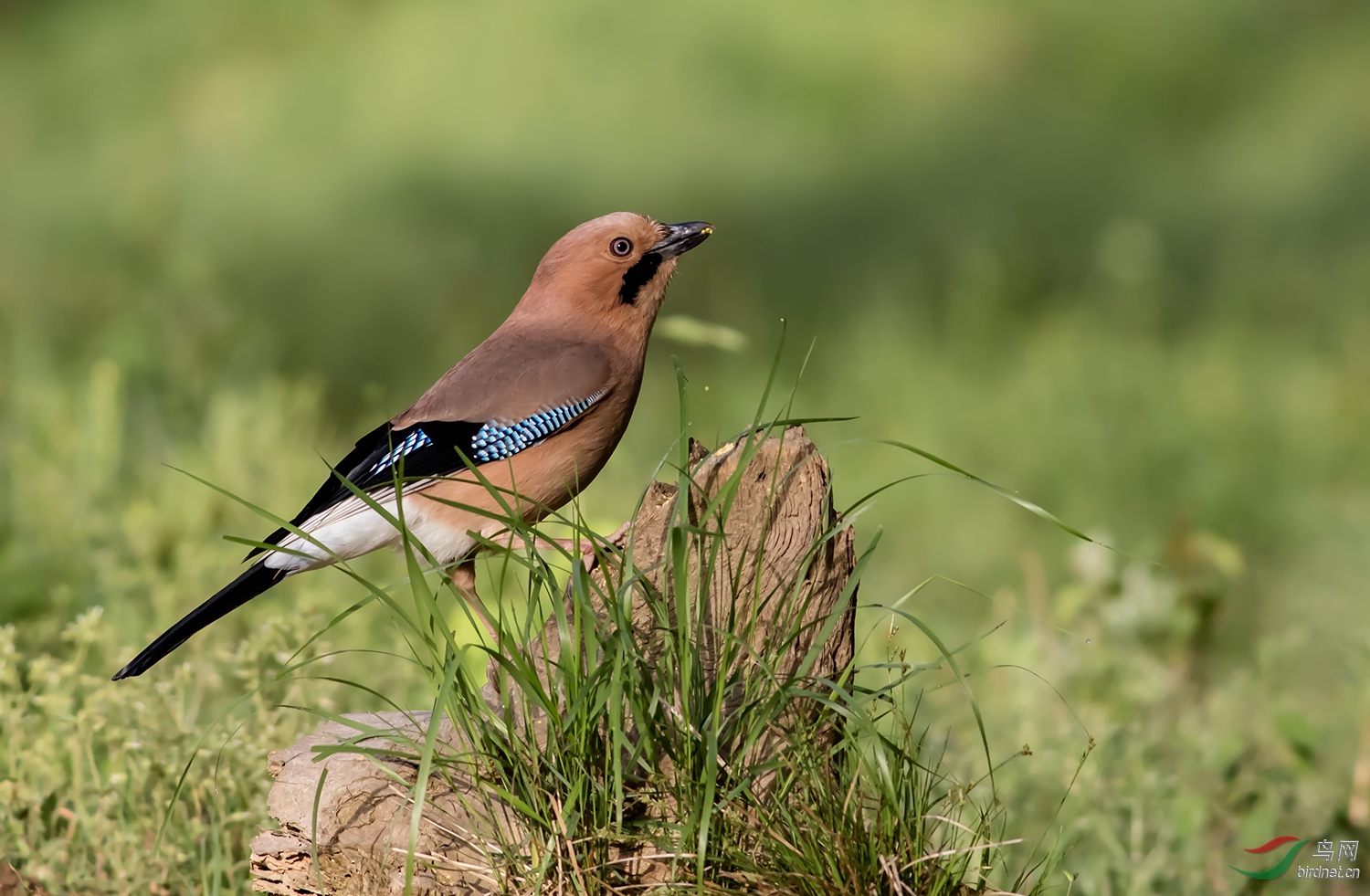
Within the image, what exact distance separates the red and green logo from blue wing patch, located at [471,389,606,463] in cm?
198

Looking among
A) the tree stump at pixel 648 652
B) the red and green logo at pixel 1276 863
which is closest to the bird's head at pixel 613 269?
the tree stump at pixel 648 652

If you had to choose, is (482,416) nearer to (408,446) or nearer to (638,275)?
(408,446)

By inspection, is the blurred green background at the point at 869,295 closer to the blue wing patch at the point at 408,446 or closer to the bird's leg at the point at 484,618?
the blue wing patch at the point at 408,446

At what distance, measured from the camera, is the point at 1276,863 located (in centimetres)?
402

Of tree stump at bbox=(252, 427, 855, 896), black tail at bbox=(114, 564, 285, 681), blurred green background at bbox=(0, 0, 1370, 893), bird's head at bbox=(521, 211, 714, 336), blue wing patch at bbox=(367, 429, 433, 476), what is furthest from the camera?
blurred green background at bbox=(0, 0, 1370, 893)

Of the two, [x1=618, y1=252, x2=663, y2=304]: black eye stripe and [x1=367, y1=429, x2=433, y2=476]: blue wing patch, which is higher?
[x1=618, y1=252, x2=663, y2=304]: black eye stripe

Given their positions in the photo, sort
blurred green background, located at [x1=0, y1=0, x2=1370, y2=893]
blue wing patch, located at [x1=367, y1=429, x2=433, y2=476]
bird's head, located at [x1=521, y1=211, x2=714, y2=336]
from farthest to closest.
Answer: blurred green background, located at [x1=0, y1=0, x2=1370, y2=893], bird's head, located at [x1=521, y1=211, x2=714, y2=336], blue wing patch, located at [x1=367, y1=429, x2=433, y2=476]

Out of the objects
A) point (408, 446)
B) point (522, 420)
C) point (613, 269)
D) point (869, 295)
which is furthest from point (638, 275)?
point (869, 295)

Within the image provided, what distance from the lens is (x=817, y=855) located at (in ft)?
8.70

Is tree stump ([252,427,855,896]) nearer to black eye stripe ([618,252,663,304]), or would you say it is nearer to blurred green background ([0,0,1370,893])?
blurred green background ([0,0,1370,893])

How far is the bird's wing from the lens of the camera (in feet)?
12.0

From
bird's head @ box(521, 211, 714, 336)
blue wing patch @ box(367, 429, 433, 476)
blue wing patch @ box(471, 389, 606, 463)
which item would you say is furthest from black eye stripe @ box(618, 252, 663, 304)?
blue wing patch @ box(367, 429, 433, 476)

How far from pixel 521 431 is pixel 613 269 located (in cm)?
51

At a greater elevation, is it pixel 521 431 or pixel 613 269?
pixel 613 269
